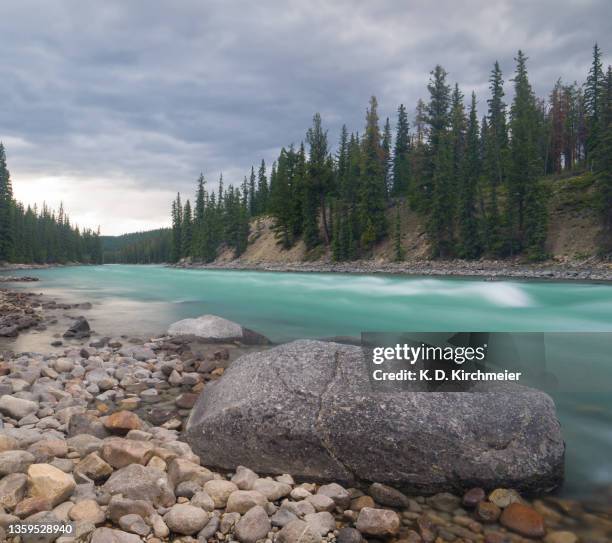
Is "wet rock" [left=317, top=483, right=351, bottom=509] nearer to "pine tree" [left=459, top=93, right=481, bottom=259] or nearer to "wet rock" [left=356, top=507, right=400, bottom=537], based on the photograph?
"wet rock" [left=356, top=507, right=400, bottom=537]

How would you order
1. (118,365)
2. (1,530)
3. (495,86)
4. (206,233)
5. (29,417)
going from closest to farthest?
(1,530) → (29,417) → (118,365) → (495,86) → (206,233)

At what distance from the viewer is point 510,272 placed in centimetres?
4125

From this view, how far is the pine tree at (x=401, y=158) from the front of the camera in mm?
75938

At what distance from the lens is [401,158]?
80938mm

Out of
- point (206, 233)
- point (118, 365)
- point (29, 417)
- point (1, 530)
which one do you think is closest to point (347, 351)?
point (1, 530)

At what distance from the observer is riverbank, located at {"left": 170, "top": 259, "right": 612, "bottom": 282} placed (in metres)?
35.6

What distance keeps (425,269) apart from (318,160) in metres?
29.8

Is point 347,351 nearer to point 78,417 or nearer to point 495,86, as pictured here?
point 78,417

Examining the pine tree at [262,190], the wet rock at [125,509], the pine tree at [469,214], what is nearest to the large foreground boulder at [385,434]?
the wet rock at [125,509]

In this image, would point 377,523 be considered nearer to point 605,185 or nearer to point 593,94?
point 605,185

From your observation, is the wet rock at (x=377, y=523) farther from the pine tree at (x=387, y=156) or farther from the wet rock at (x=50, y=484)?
the pine tree at (x=387, y=156)

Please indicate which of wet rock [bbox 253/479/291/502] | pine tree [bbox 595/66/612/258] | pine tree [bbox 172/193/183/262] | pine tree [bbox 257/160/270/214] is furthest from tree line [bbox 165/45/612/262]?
wet rock [bbox 253/479/291/502]

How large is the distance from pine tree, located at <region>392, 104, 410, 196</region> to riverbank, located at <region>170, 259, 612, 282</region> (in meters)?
20.8

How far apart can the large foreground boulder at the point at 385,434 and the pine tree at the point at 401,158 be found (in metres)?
69.0
